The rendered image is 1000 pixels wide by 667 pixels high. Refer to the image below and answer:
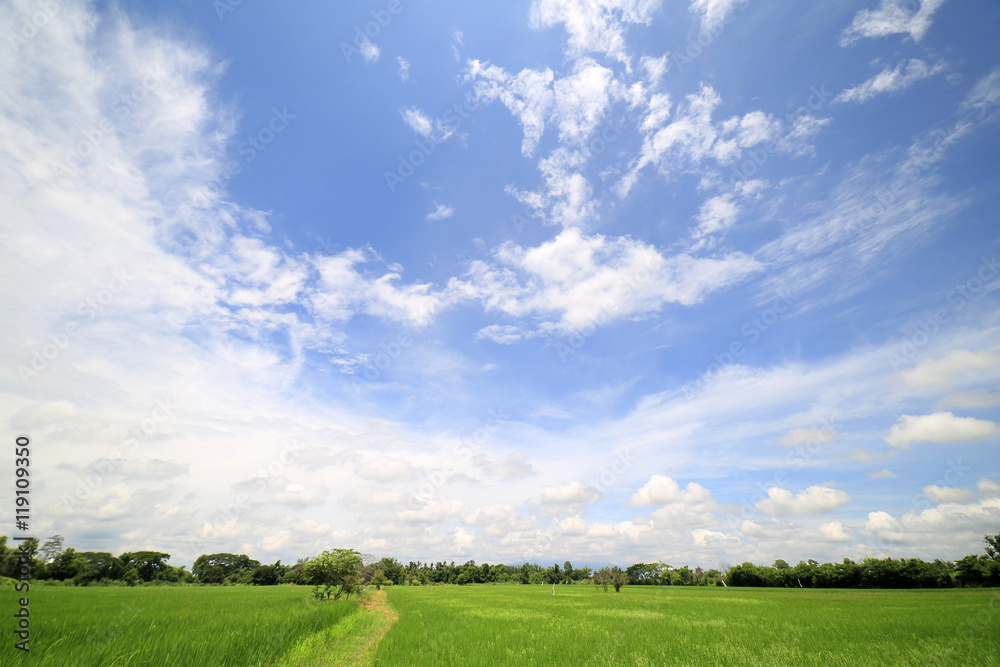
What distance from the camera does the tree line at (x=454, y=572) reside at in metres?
31.4

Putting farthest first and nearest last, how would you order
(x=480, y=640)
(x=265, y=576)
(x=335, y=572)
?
(x=265, y=576) < (x=335, y=572) < (x=480, y=640)

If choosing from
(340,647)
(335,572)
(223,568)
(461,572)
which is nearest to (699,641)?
(340,647)

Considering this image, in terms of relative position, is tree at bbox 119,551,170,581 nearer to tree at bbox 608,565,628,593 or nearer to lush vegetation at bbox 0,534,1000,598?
lush vegetation at bbox 0,534,1000,598

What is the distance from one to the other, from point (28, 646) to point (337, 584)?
29458mm

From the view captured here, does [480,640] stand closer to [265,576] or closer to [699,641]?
[699,641]

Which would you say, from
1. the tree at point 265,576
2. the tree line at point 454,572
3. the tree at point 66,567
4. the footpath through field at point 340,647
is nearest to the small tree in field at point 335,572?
the tree line at point 454,572

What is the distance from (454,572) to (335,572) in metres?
92.8

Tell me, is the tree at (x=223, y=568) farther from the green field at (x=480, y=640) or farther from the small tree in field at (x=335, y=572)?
the green field at (x=480, y=640)

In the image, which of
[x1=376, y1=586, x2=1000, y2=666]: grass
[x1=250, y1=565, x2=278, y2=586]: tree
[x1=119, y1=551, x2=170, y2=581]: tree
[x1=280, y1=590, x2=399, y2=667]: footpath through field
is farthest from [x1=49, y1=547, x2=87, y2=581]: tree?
[x1=376, y1=586, x2=1000, y2=666]: grass

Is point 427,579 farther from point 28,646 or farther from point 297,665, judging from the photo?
point 28,646

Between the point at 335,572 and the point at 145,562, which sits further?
the point at 145,562

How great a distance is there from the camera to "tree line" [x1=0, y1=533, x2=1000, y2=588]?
31.4m

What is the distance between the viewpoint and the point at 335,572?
29.1 m

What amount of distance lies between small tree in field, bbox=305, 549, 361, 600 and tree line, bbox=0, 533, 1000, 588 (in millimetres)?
69
